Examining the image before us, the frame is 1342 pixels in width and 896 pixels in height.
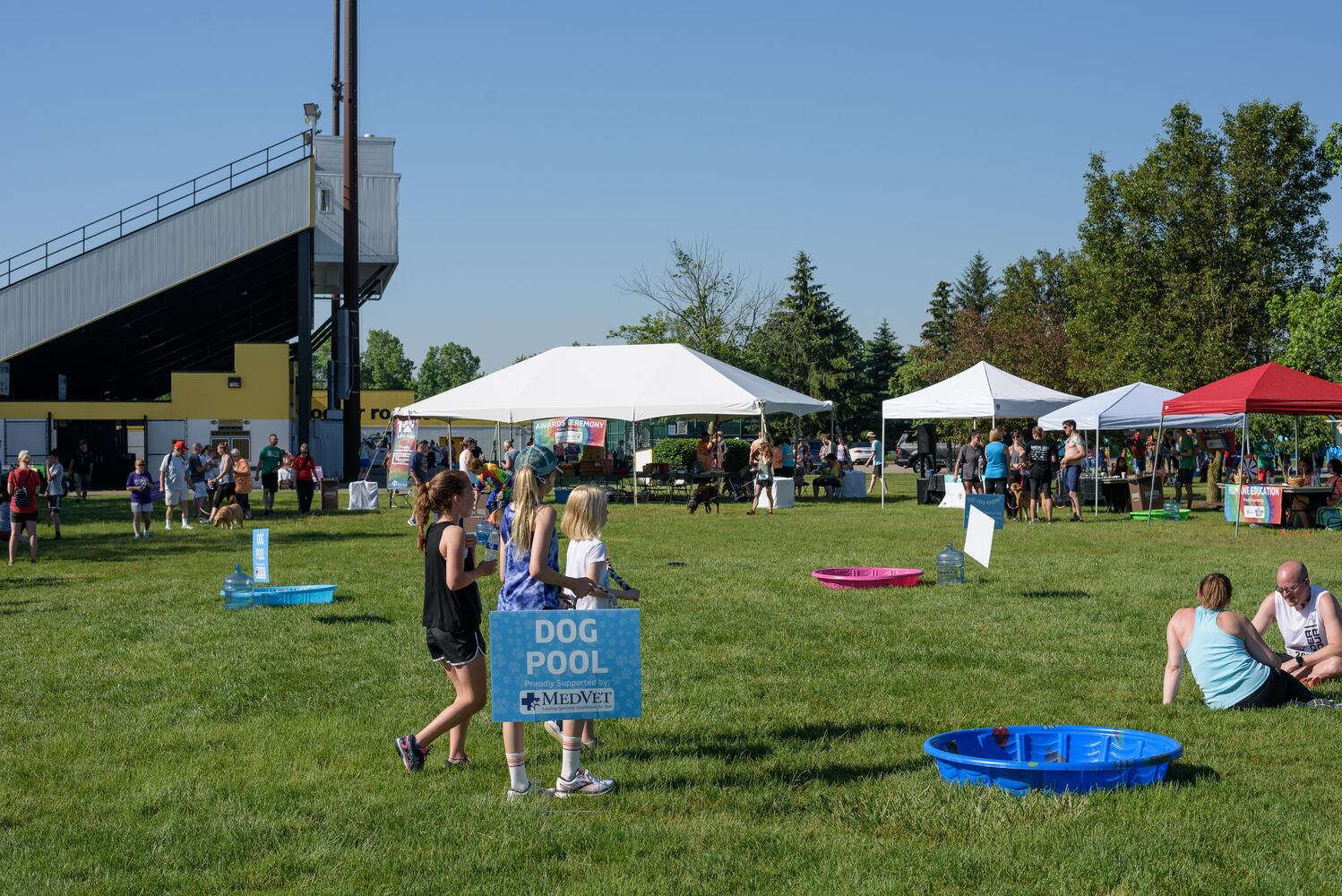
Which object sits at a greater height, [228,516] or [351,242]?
[351,242]

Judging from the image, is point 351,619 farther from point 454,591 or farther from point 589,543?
point 454,591

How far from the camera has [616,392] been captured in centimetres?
2859

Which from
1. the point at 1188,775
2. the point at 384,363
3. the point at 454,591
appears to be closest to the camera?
the point at 454,591

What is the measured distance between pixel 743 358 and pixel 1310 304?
34.7 m

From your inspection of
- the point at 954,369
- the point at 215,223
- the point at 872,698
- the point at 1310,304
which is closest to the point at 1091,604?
the point at 872,698

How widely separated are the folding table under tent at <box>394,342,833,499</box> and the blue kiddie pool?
2101 centimetres

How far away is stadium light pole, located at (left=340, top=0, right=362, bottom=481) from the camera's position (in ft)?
126

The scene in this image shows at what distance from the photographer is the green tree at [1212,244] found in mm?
40312

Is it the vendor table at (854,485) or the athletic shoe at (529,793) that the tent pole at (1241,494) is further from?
the athletic shoe at (529,793)

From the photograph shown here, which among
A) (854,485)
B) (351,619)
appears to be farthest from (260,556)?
(854,485)

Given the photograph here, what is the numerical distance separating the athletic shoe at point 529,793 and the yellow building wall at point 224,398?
127 feet

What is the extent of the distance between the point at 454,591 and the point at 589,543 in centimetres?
74

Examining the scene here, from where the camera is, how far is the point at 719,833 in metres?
5.21

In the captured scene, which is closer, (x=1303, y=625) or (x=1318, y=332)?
(x=1303, y=625)
